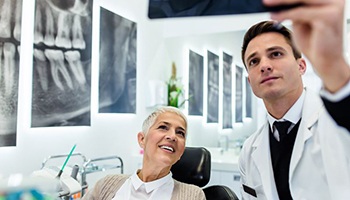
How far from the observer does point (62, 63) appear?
94.0 inches

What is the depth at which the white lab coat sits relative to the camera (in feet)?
4.02

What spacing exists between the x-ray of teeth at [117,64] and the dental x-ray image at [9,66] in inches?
31.4

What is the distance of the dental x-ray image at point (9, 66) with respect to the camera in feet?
6.53

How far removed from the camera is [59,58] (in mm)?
2361

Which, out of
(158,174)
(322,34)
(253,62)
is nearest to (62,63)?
(158,174)

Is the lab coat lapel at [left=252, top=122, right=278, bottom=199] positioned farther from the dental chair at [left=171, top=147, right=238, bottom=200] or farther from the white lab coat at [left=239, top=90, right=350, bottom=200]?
the dental chair at [left=171, top=147, right=238, bottom=200]

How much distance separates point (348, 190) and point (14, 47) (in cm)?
196

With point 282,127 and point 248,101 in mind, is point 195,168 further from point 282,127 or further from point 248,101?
point 248,101

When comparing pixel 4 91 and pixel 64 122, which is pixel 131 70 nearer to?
pixel 64 122

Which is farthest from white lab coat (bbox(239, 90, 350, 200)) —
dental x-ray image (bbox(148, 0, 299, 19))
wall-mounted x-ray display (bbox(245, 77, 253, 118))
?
wall-mounted x-ray display (bbox(245, 77, 253, 118))

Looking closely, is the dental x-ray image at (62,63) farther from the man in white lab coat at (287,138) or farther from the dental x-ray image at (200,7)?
the dental x-ray image at (200,7)

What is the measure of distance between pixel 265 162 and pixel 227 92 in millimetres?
2386

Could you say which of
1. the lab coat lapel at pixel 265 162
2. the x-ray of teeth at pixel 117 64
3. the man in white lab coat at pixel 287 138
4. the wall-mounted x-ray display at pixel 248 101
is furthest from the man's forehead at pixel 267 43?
the wall-mounted x-ray display at pixel 248 101

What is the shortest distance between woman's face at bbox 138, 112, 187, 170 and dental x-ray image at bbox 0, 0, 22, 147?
2.76 feet
